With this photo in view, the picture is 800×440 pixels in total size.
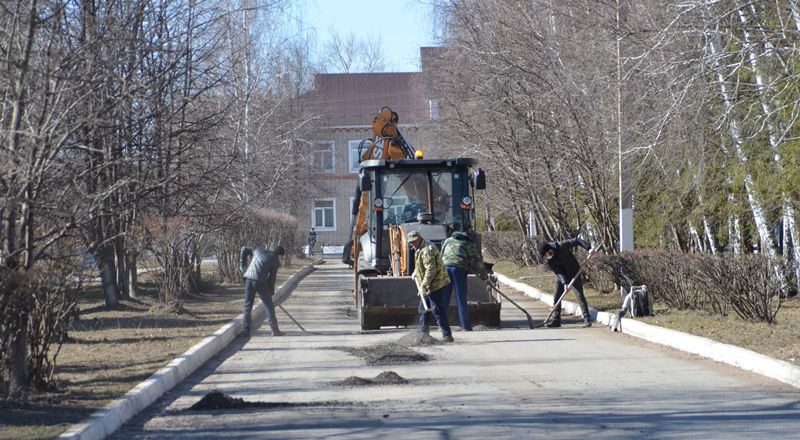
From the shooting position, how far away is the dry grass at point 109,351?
879 centimetres

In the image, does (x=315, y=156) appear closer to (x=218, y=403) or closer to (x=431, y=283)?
(x=431, y=283)

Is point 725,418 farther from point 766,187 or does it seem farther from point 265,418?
point 766,187

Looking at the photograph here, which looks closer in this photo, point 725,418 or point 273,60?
point 725,418

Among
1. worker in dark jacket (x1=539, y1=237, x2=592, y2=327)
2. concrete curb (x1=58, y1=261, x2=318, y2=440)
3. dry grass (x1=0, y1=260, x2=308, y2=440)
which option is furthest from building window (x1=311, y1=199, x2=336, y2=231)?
concrete curb (x1=58, y1=261, x2=318, y2=440)

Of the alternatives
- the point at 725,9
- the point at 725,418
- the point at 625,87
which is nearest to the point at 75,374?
the point at 725,418

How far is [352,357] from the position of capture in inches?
548

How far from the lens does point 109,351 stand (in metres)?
13.6

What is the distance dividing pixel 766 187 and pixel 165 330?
1041 centimetres

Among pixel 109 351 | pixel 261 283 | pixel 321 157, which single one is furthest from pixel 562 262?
pixel 321 157

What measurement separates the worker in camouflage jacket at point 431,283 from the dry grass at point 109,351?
3289 mm

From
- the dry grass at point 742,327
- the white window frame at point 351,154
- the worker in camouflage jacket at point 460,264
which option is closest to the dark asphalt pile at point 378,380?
the dry grass at point 742,327

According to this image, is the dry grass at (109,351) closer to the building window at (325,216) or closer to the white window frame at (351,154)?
the white window frame at (351,154)

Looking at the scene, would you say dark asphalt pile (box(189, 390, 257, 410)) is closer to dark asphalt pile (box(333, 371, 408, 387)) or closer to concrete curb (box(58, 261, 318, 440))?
concrete curb (box(58, 261, 318, 440))

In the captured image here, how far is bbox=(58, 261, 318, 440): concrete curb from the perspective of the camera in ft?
27.3
